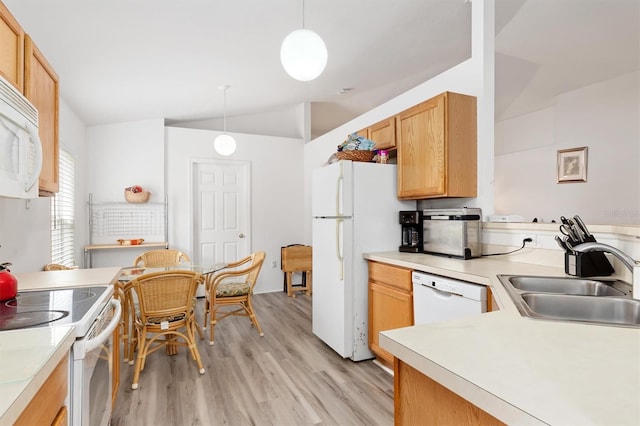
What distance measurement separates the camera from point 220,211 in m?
5.17

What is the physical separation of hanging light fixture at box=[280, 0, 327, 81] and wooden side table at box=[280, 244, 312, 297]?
11.2ft

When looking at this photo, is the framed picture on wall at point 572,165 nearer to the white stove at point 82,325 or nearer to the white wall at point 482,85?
the white wall at point 482,85

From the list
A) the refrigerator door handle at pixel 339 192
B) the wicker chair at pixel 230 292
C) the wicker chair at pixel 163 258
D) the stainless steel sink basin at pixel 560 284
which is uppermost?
the refrigerator door handle at pixel 339 192

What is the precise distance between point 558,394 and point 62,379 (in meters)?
1.26

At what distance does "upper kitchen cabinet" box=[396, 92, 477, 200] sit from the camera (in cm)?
248

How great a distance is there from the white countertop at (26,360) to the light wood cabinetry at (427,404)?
859 mm

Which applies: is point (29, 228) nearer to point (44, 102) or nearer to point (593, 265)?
point (44, 102)

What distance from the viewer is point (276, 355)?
288cm

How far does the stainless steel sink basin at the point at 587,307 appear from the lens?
1180 millimetres

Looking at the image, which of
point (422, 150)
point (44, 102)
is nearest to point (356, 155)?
point (422, 150)

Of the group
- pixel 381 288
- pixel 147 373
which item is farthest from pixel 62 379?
pixel 381 288

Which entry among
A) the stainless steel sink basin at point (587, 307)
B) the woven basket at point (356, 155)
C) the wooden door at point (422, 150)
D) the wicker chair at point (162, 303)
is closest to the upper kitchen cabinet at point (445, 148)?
the wooden door at point (422, 150)

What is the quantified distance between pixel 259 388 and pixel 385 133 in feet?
7.81

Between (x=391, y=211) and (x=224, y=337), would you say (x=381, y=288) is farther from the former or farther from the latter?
(x=224, y=337)
